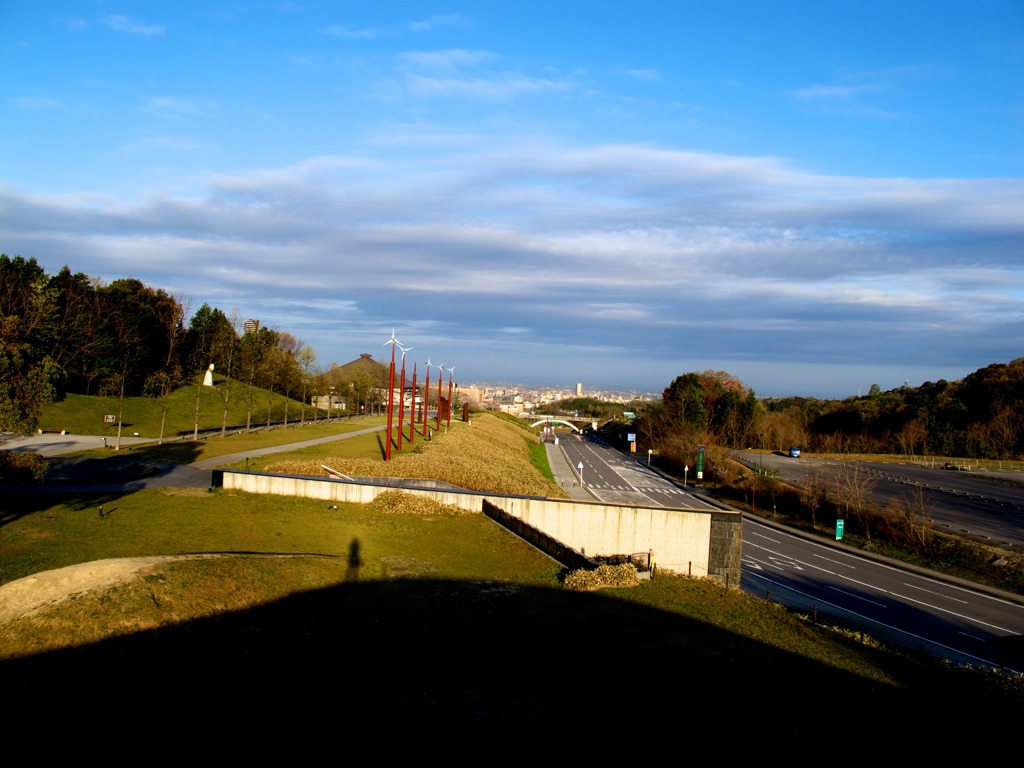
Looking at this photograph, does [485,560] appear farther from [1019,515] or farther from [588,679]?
[1019,515]

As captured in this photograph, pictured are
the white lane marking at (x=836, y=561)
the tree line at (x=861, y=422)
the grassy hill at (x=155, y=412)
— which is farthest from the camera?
the tree line at (x=861, y=422)

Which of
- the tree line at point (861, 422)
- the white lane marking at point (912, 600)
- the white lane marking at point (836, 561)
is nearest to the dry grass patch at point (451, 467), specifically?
the white lane marking at point (912, 600)

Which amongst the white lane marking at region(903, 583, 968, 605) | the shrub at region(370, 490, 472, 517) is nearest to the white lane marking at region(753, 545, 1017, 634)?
the white lane marking at region(903, 583, 968, 605)

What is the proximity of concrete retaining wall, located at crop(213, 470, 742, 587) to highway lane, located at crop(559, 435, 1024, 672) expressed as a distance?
235 cm

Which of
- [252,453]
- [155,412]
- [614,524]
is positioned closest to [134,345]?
[155,412]

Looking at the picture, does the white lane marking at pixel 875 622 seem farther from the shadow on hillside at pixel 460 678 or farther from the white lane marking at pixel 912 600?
the shadow on hillside at pixel 460 678

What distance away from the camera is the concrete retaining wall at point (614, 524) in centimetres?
2294

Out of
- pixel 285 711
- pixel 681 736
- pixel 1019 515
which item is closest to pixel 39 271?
pixel 285 711

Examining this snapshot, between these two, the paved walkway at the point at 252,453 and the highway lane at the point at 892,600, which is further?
the paved walkway at the point at 252,453

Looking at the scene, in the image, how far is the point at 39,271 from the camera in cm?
5384

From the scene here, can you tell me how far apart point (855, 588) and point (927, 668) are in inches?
628

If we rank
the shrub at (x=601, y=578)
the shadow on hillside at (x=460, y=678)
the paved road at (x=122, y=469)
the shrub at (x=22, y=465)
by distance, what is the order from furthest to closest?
the paved road at (x=122, y=469) → the shrub at (x=22, y=465) → the shrub at (x=601, y=578) → the shadow on hillside at (x=460, y=678)

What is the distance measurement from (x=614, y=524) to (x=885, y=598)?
12149 millimetres

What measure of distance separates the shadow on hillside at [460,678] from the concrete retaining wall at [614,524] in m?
8.74
